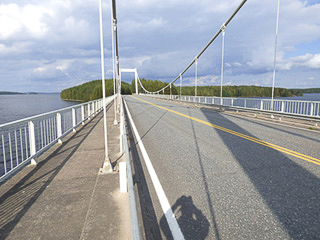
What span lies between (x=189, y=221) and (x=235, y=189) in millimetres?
1358

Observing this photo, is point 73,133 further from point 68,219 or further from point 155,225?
point 155,225

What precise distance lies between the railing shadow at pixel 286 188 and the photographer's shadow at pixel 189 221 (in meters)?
1.07

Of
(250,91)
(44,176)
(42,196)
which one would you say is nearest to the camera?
(42,196)

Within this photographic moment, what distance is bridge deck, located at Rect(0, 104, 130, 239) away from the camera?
2.90 metres

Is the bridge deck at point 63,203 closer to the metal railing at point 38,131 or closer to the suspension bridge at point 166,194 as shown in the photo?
the suspension bridge at point 166,194

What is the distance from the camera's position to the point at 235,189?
4.09m

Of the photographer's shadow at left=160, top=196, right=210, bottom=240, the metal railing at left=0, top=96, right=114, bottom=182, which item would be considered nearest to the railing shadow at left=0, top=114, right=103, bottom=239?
the metal railing at left=0, top=96, right=114, bottom=182

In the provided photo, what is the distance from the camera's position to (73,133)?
961cm

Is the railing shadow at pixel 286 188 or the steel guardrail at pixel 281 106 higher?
the steel guardrail at pixel 281 106

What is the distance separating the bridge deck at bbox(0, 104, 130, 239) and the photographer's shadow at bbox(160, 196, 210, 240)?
0.52 meters

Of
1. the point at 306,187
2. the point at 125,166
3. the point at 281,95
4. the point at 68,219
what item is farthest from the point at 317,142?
the point at 281,95

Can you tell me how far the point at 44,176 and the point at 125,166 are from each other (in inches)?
86.1

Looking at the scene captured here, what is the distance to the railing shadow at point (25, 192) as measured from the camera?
10.4ft

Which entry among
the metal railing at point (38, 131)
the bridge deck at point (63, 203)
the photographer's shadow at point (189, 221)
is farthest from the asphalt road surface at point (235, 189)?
the metal railing at point (38, 131)
